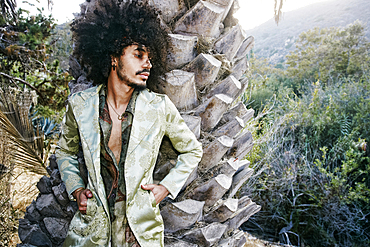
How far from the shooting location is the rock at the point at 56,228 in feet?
4.82

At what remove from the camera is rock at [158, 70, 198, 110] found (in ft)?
4.45

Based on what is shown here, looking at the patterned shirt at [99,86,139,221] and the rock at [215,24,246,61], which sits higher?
the rock at [215,24,246,61]

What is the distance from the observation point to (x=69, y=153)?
1310mm

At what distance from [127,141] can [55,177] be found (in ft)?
2.36

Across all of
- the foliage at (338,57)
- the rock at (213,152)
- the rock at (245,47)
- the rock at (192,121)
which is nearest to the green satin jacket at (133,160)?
the rock at (192,121)

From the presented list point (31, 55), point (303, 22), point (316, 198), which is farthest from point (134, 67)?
point (303, 22)

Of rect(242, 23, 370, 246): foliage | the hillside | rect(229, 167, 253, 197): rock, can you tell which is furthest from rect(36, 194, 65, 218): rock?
the hillside

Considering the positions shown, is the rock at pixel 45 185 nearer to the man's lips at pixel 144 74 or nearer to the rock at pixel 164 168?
the rock at pixel 164 168

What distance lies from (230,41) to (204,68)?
33cm

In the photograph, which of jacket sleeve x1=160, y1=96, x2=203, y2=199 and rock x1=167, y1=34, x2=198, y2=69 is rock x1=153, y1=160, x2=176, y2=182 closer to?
jacket sleeve x1=160, y1=96, x2=203, y2=199

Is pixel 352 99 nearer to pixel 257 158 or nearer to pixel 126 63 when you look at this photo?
pixel 257 158

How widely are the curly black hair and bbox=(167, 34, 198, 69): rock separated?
9cm

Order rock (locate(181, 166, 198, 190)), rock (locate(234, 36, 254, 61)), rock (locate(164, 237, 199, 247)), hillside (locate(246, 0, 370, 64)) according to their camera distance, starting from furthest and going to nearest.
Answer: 1. hillside (locate(246, 0, 370, 64))
2. rock (locate(234, 36, 254, 61))
3. rock (locate(181, 166, 198, 190))
4. rock (locate(164, 237, 199, 247))

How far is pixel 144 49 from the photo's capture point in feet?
4.01
